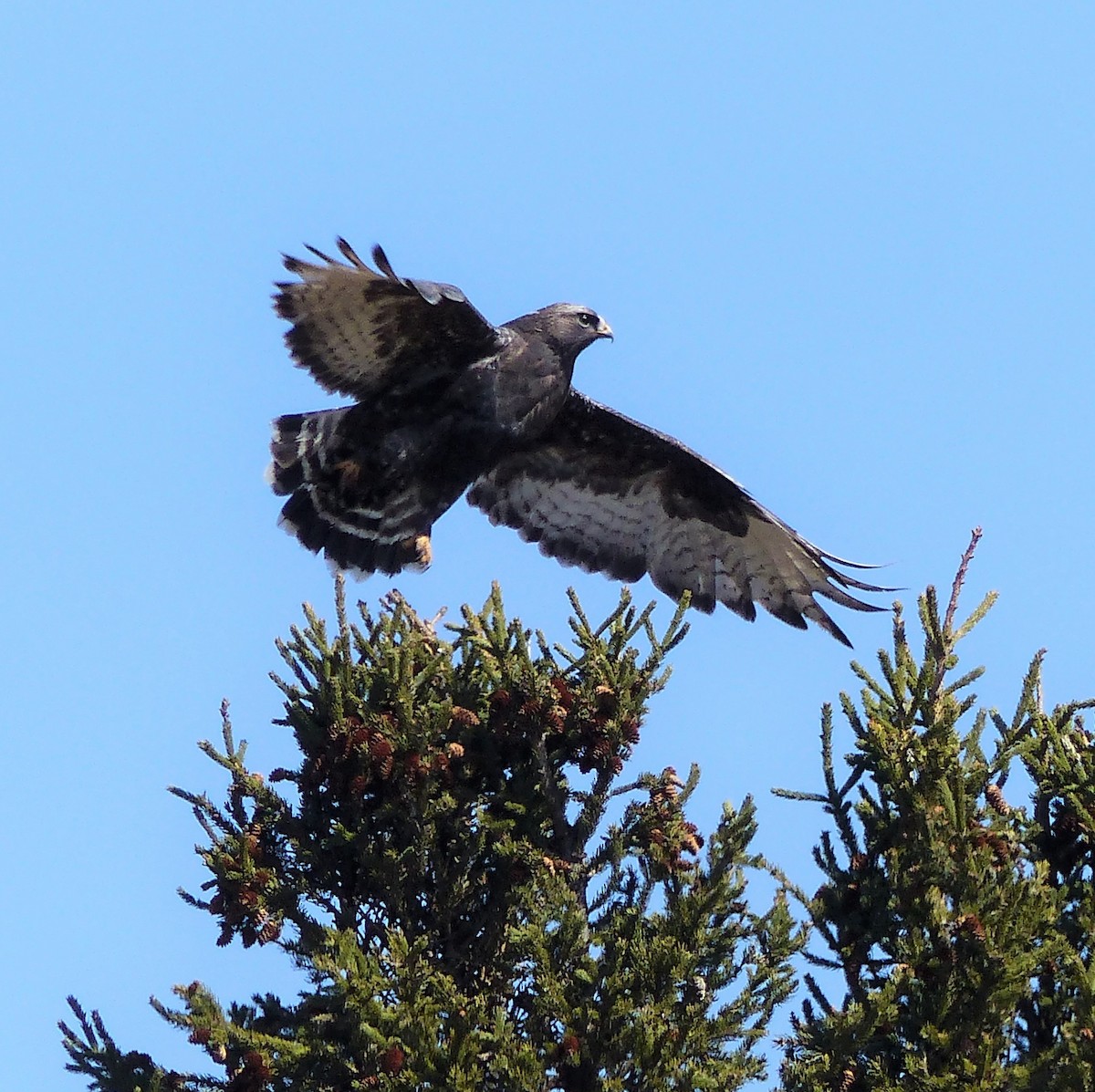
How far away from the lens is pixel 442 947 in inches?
231

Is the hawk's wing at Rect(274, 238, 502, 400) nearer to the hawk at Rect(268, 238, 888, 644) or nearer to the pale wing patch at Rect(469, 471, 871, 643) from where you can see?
the hawk at Rect(268, 238, 888, 644)

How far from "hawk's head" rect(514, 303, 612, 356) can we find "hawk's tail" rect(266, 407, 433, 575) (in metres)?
1.22

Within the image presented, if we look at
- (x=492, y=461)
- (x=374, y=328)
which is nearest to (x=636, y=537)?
(x=492, y=461)

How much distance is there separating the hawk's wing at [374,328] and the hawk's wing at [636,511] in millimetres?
1345

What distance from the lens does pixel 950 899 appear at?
5445mm

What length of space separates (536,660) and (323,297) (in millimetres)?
2852

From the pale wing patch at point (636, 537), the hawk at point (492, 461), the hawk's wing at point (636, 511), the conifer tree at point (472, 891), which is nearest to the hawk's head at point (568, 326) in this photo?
the hawk at point (492, 461)

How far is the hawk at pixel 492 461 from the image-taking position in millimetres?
8492

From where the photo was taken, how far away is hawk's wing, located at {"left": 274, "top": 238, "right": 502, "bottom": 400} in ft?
26.8

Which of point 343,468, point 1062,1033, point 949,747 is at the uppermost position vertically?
point 343,468

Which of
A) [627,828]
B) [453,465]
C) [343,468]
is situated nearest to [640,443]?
[453,465]

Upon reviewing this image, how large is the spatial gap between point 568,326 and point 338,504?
1725 mm

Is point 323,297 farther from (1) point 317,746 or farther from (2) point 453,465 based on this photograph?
(1) point 317,746

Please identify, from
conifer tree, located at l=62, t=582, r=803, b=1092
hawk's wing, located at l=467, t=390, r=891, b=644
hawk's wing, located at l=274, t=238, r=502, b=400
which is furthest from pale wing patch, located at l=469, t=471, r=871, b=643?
conifer tree, located at l=62, t=582, r=803, b=1092
